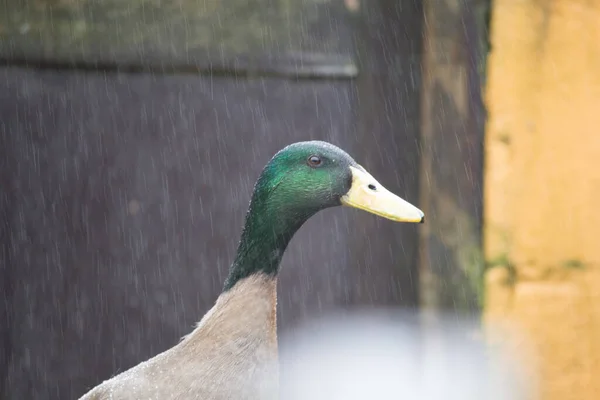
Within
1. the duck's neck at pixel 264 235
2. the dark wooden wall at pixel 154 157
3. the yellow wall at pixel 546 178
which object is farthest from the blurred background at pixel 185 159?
the duck's neck at pixel 264 235

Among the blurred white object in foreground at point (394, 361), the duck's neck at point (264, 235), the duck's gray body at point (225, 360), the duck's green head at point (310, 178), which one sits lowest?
the blurred white object in foreground at point (394, 361)

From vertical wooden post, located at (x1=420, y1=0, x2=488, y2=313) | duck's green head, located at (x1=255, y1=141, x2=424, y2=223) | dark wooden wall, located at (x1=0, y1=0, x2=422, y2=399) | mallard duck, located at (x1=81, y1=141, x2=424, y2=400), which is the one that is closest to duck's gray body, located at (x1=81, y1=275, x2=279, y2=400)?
mallard duck, located at (x1=81, y1=141, x2=424, y2=400)

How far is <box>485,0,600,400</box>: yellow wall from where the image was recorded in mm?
2861

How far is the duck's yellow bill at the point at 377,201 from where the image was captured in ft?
7.01

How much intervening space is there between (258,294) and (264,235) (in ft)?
0.51

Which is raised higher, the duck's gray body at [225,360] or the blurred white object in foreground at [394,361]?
the duck's gray body at [225,360]

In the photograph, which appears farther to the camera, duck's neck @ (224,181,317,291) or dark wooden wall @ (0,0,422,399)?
dark wooden wall @ (0,0,422,399)

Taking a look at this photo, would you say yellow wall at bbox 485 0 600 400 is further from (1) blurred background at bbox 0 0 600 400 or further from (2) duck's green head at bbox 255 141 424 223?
(2) duck's green head at bbox 255 141 424 223

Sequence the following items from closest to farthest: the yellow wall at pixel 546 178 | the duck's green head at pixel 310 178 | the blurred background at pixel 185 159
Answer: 1. the duck's green head at pixel 310 178
2. the yellow wall at pixel 546 178
3. the blurred background at pixel 185 159

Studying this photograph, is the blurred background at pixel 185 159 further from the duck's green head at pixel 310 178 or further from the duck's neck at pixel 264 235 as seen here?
the duck's neck at pixel 264 235

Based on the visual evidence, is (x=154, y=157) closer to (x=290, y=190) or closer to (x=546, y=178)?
(x=290, y=190)

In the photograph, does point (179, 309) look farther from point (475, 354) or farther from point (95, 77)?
point (475, 354)

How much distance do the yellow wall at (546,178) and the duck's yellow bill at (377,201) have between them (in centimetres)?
79

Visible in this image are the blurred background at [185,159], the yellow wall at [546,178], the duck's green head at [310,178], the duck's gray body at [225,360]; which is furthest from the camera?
the blurred background at [185,159]
